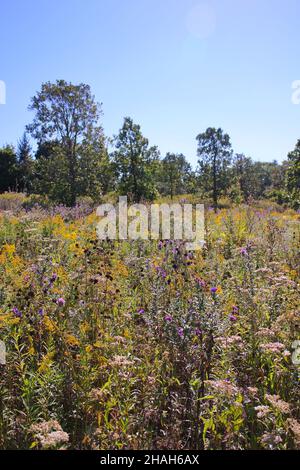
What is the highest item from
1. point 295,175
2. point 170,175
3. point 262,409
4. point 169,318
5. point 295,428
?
point 170,175

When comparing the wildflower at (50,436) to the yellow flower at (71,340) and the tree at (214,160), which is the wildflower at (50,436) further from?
the tree at (214,160)

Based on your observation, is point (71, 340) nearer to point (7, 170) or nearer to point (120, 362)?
point (120, 362)

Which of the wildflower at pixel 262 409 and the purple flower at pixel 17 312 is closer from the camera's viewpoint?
the wildflower at pixel 262 409

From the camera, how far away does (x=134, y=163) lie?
66.6 feet

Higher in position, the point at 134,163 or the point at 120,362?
the point at 134,163

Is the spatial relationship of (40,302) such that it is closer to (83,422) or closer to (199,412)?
(83,422)

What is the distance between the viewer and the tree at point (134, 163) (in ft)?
66.1

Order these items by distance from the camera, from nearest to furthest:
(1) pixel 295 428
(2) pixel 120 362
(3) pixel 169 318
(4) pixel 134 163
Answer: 1. (1) pixel 295 428
2. (2) pixel 120 362
3. (3) pixel 169 318
4. (4) pixel 134 163

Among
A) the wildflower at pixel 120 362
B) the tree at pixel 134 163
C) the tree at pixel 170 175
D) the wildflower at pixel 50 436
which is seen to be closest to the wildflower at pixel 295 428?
the wildflower at pixel 120 362

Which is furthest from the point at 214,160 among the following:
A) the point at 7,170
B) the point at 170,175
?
the point at 7,170

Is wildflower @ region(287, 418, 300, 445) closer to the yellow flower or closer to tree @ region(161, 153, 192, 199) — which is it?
the yellow flower

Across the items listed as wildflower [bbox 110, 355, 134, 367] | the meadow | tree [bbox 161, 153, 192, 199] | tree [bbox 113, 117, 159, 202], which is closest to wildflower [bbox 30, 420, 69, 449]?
the meadow

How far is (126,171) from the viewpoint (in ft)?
66.9

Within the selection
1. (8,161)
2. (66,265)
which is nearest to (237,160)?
(8,161)
